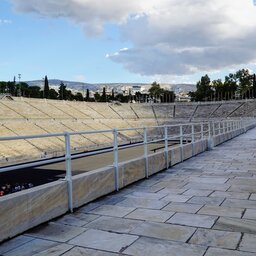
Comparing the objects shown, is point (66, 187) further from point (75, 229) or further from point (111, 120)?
point (111, 120)

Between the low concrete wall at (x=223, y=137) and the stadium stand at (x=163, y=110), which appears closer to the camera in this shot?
the low concrete wall at (x=223, y=137)

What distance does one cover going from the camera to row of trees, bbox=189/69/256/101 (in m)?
128

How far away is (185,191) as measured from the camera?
7223 millimetres

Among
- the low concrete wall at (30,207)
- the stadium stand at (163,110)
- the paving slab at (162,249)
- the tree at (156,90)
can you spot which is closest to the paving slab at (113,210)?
the low concrete wall at (30,207)

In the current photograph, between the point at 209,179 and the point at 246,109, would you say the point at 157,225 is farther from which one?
the point at 246,109

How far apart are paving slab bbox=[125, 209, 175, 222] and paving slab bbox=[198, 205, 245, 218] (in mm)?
573

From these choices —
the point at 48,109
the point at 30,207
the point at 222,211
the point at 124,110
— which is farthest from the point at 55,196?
the point at 124,110

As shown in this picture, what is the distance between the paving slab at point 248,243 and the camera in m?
4.02

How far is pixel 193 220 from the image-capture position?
5.16m

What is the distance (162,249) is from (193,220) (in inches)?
48.4

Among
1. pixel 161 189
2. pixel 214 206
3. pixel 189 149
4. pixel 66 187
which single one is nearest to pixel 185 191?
pixel 161 189

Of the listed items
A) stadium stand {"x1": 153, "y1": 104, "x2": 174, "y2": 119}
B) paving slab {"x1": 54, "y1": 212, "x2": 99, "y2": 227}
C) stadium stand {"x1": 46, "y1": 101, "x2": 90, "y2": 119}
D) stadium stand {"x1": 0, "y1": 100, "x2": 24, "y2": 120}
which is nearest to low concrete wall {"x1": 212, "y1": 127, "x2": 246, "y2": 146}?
Result: paving slab {"x1": 54, "y1": 212, "x2": 99, "y2": 227}

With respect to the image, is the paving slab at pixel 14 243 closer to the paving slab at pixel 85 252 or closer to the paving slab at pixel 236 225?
the paving slab at pixel 85 252

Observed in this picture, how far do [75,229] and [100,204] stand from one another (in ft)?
4.49
